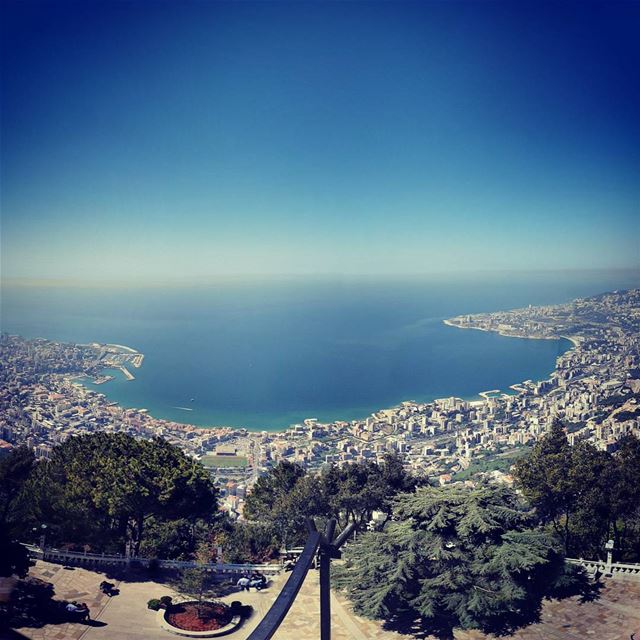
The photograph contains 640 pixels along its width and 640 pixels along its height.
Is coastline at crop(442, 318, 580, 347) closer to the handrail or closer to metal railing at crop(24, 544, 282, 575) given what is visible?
metal railing at crop(24, 544, 282, 575)

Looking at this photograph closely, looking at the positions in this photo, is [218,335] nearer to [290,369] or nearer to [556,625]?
[290,369]

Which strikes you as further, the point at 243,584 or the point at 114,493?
the point at 114,493

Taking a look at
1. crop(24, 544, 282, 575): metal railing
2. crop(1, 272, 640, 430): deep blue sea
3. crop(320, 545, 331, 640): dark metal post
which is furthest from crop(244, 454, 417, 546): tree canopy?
crop(1, 272, 640, 430): deep blue sea

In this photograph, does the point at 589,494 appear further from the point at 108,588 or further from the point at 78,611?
the point at 78,611

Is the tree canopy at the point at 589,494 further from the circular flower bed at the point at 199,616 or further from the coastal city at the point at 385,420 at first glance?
the circular flower bed at the point at 199,616

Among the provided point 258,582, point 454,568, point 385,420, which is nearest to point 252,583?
point 258,582

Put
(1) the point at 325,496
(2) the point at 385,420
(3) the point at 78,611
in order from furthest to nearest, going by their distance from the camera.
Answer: (2) the point at 385,420 → (1) the point at 325,496 → (3) the point at 78,611

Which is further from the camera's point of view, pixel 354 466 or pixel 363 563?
pixel 354 466

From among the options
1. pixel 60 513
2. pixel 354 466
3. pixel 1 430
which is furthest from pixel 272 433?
pixel 60 513
